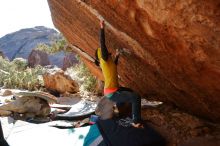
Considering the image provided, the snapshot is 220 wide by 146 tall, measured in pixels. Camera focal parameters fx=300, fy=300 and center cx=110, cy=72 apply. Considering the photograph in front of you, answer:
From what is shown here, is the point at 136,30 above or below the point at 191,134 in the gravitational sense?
above

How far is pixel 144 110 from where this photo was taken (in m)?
7.51

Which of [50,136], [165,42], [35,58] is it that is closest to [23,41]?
[35,58]

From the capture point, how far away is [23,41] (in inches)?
1838

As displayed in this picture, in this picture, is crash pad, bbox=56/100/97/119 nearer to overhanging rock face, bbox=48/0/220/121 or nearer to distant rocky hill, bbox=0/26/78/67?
overhanging rock face, bbox=48/0/220/121

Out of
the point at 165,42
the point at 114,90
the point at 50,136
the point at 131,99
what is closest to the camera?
the point at 165,42

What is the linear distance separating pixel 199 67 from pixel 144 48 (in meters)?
1.37

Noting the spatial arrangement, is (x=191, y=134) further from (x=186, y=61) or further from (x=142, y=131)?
(x=186, y=61)

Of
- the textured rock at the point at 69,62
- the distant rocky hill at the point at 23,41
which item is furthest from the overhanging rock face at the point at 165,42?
the distant rocky hill at the point at 23,41

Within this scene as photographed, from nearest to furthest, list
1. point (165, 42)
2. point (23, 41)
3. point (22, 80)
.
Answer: point (165, 42) < point (22, 80) < point (23, 41)

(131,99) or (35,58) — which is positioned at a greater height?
(35,58)

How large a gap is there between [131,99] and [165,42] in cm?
150

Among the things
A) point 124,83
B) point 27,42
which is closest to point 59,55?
point 27,42

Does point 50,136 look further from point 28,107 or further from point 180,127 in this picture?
point 28,107

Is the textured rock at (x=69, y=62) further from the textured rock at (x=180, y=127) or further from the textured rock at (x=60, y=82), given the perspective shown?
the textured rock at (x=180, y=127)
